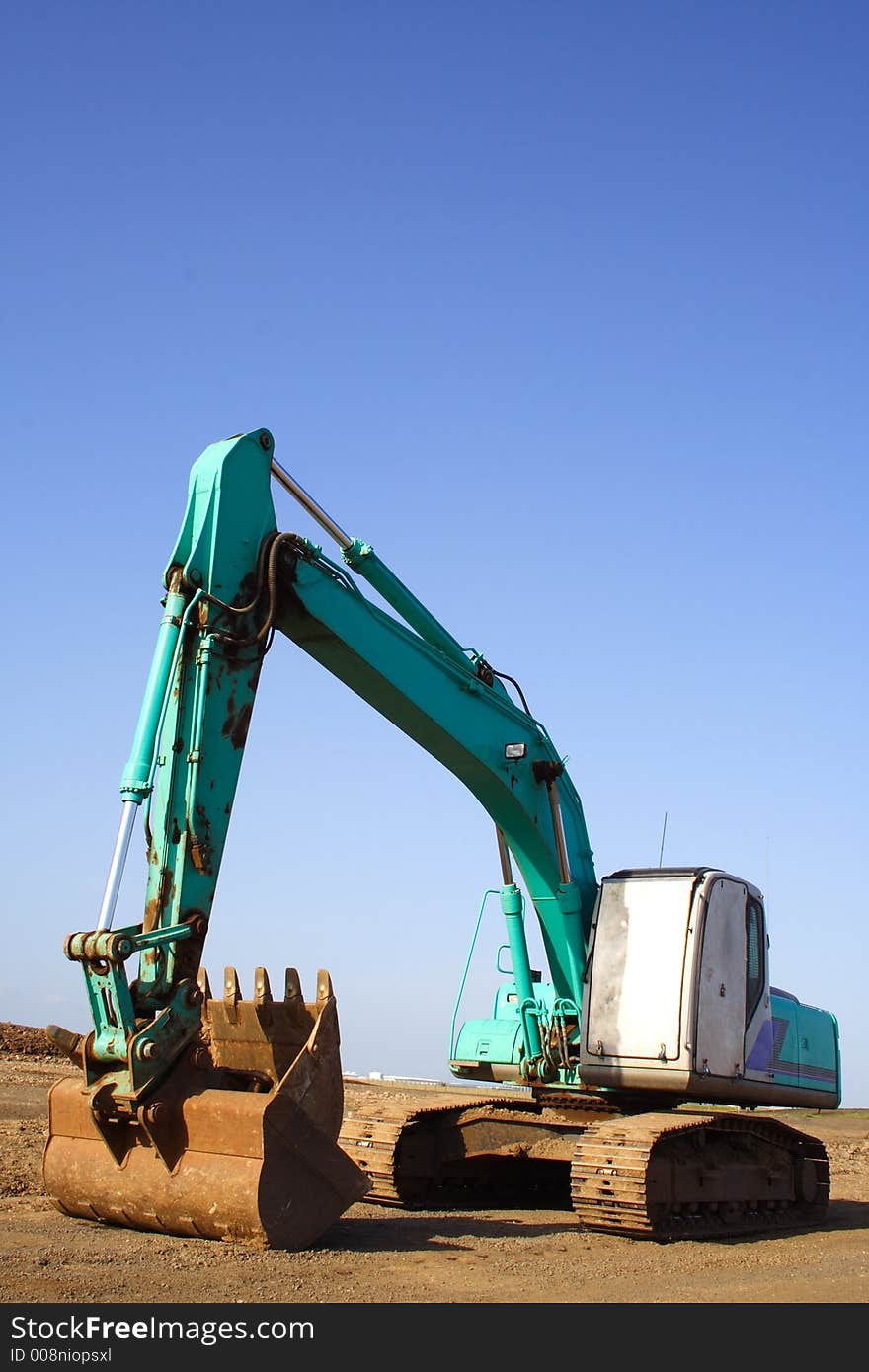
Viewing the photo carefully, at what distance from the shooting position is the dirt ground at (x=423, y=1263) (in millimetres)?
7133

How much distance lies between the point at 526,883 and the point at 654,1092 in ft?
6.97

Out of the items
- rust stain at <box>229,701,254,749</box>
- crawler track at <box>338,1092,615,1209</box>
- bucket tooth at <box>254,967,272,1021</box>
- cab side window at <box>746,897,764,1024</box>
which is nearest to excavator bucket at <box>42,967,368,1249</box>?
bucket tooth at <box>254,967,272,1021</box>

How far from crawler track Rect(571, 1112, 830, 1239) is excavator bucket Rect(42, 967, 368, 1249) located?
2.38 m

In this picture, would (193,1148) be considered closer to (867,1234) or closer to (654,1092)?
(654,1092)

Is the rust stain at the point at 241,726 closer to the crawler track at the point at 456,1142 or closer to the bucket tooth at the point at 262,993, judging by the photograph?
the bucket tooth at the point at 262,993

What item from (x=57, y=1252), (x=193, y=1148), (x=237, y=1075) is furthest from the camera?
(x=237, y=1075)

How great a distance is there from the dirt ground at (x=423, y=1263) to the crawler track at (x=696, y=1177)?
22cm

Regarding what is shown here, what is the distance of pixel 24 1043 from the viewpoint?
2612 centimetres

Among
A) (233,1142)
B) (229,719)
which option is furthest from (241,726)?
(233,1142)

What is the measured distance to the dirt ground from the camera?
713 cm

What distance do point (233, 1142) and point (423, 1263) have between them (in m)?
1.42

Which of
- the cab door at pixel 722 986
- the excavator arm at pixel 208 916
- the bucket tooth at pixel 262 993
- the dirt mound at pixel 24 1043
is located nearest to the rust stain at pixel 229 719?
the excavator arm at pixel 208 916
